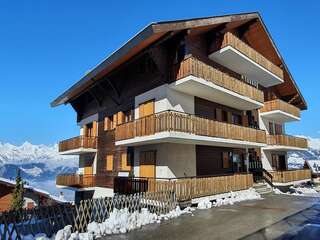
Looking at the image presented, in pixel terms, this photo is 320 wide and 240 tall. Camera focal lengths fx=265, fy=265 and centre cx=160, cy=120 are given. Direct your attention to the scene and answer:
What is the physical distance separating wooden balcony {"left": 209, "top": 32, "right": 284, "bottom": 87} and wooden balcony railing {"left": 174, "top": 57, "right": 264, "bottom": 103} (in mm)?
2164

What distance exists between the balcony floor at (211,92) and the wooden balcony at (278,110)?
5.90m

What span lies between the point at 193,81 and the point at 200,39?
17.5 feet

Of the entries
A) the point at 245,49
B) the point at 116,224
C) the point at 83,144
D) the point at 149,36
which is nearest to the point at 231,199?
the point at 116,224

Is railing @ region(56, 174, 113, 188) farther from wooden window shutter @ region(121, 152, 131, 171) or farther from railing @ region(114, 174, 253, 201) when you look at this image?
railing @ region(114, 174, 253, 201)

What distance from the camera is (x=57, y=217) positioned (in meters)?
10.3

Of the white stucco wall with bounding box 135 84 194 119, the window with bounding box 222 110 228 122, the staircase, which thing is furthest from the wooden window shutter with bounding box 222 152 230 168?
the white stucco wall with bounding box 135 84 194 119

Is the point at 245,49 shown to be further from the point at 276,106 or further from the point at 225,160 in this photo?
the point at 276,106

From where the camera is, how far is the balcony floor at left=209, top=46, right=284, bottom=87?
791 inches

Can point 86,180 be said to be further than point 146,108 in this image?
Yes

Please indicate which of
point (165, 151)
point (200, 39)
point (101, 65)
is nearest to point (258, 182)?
point (165, 151)

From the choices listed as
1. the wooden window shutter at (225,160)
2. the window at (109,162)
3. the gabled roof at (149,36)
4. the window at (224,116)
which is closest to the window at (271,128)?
the gabled roof at (149,36)

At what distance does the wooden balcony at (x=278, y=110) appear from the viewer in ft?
91.0

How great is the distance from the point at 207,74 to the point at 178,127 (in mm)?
4641

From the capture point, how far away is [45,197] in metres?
33.6
